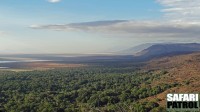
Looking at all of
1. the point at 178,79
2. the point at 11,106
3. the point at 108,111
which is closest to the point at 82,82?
the point at 178,79

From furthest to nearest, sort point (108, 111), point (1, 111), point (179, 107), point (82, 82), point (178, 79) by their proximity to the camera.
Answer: point (82, 82)
point (178, 79)
point (1, 111)
point (108, 111)
point (179, 107)

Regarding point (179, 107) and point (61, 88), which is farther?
point (61, 88)

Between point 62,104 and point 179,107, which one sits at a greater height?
point 179,107

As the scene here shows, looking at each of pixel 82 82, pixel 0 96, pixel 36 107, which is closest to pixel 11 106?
pixel 36 107

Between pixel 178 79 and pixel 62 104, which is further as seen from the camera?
pixel 178 79

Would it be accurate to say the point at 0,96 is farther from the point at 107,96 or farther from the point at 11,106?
the point at 107,96

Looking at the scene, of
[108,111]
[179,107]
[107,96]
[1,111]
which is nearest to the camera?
[179,107]

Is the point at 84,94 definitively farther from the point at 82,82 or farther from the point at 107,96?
the point at 82,82

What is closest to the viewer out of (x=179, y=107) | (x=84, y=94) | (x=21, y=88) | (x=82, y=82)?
(x=179, y=107)

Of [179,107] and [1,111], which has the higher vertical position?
[179,107]
